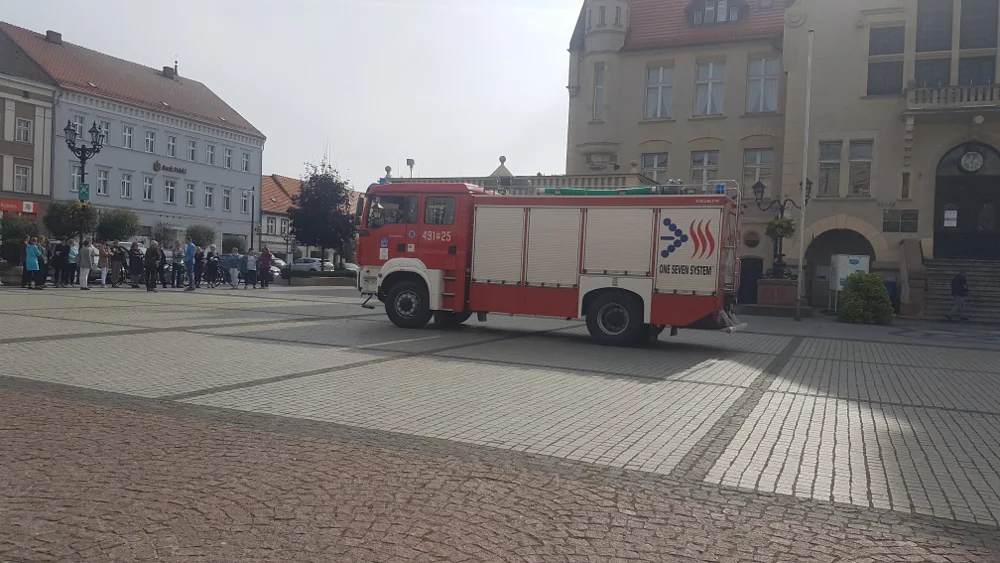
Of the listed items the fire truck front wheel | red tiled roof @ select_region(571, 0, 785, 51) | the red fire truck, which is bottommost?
the fire truck front wheel

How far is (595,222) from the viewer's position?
48.1 feet

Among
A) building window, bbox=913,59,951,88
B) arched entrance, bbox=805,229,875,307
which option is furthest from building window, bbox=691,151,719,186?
building window, bbox=913,59,951,88

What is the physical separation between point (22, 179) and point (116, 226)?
768cm

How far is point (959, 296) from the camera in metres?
25.5

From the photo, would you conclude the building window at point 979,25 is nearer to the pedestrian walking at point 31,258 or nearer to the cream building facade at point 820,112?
the cream building facade at point 820,112

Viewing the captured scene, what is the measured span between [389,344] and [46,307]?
914cm

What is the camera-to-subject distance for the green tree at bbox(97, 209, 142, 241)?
45812mm

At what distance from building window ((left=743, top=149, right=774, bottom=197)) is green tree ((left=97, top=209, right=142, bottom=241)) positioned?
3475cm

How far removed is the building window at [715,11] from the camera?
36406mm

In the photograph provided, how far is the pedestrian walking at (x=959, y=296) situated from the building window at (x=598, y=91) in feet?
55.9

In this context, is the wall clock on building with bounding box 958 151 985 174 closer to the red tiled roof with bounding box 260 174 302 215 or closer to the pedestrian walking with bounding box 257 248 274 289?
the pedestrian walking with bounding box 257 248 274 289

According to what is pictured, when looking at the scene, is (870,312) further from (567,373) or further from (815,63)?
(567,373)

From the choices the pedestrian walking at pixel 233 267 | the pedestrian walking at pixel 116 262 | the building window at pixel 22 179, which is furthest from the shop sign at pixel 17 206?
the pedestrian walking at pixel 116 262

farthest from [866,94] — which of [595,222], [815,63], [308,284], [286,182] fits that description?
[286,182]
